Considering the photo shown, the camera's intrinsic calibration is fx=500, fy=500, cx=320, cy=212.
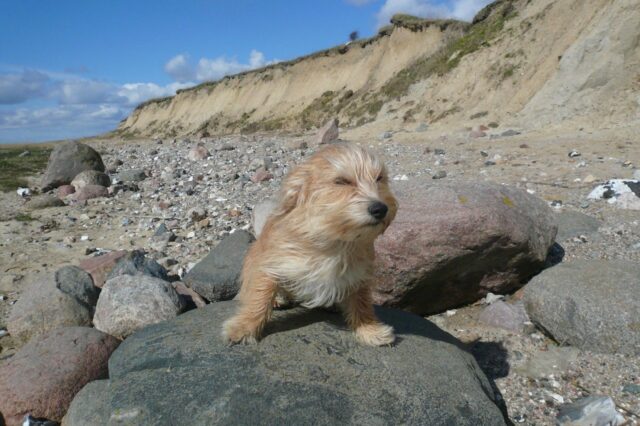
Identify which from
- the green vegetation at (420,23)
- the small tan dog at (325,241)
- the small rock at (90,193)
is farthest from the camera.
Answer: the green vegetation at (420,23)

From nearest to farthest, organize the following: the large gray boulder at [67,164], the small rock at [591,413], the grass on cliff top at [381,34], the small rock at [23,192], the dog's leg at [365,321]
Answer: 1. the dog's leg at [365,321]
2. the small rock at [591,413]
3. the small rock at [23,192]
4. the large gray boulder at [67,164]
5. the grass on cliff top at [381,34]

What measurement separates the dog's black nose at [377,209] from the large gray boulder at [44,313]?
17.5 feet

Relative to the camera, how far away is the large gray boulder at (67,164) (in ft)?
59.5

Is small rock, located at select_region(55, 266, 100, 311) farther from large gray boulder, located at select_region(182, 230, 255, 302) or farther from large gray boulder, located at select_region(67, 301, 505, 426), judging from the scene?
large gray boulder, located at select_region(67, 301, 505, 426)

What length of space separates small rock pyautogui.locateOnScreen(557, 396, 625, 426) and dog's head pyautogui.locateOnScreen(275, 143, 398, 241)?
295cm

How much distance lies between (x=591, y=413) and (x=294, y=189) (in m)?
3.68

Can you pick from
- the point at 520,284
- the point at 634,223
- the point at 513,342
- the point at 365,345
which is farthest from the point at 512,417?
the point at 634,223

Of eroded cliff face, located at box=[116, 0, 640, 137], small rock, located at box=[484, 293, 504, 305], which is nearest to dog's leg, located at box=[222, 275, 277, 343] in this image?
small rock, located at box=[484, 293, 504, 305]

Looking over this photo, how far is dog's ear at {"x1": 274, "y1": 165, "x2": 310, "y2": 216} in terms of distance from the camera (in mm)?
4199

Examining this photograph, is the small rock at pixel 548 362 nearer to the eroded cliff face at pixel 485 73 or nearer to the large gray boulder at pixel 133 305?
the large gray boulder at pixel 133 305

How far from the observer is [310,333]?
470 cm

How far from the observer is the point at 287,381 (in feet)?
13.3

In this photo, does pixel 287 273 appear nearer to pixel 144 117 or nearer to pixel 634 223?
pixel 634 223

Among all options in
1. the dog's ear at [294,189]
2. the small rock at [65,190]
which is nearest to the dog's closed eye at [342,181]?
the dog's ear at [294,189]
